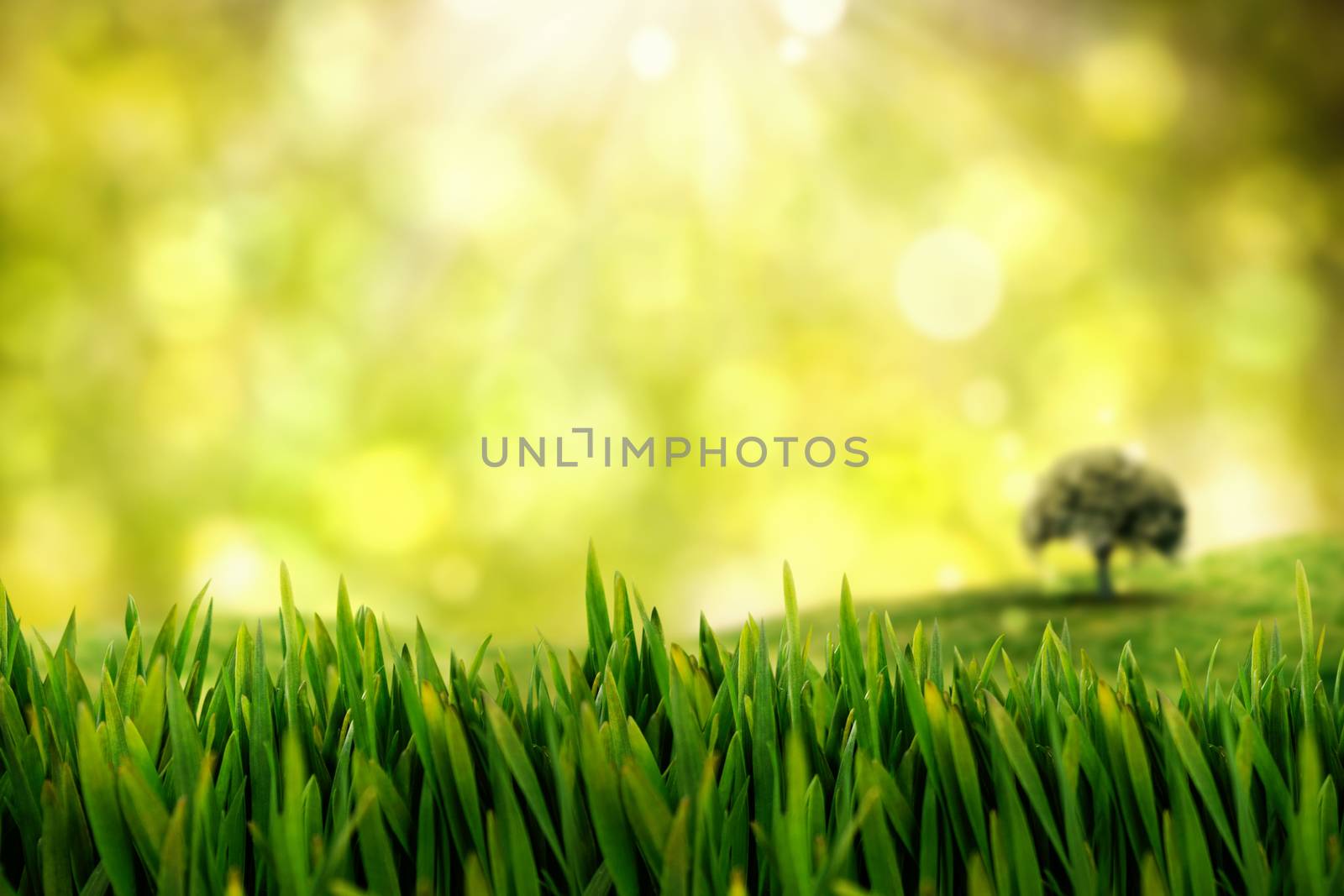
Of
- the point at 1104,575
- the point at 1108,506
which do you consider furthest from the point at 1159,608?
the point at 1108,506

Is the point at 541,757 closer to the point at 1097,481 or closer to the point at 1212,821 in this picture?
the point at 1212,821

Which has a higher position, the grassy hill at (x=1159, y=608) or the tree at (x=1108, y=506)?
the tree at (x=1108, y=506)

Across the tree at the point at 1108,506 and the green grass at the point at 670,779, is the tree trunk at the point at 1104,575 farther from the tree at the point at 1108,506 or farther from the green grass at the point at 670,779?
the green grass at the point at 670,779

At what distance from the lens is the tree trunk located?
3.80m

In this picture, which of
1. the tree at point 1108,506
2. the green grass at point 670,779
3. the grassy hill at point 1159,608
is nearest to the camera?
the green grass at point 670,779

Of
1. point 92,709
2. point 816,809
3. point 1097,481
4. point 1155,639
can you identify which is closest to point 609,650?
point 816,809

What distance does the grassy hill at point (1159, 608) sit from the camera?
3.21 metres

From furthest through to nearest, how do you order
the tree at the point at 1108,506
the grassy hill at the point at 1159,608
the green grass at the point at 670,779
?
1. the tree at the point at 1108,506
2. the grassy hill at the point at 1159,608
3. the green grass at the point at 670,779

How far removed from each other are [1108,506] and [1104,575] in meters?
0.31

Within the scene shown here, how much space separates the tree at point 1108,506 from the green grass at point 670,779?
3.25 m

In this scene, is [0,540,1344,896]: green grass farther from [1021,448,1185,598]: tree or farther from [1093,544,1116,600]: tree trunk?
[1093,544,1116,600]: tree trunk

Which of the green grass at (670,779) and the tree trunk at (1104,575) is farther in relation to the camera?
the tree trunk at (1104,575)

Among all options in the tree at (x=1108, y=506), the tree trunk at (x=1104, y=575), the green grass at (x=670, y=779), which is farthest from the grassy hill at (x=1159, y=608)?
the green grass at (x=670, y=779)

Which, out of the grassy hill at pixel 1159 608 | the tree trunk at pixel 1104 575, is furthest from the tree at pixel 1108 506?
the grassy hill at pixel 1159 608
